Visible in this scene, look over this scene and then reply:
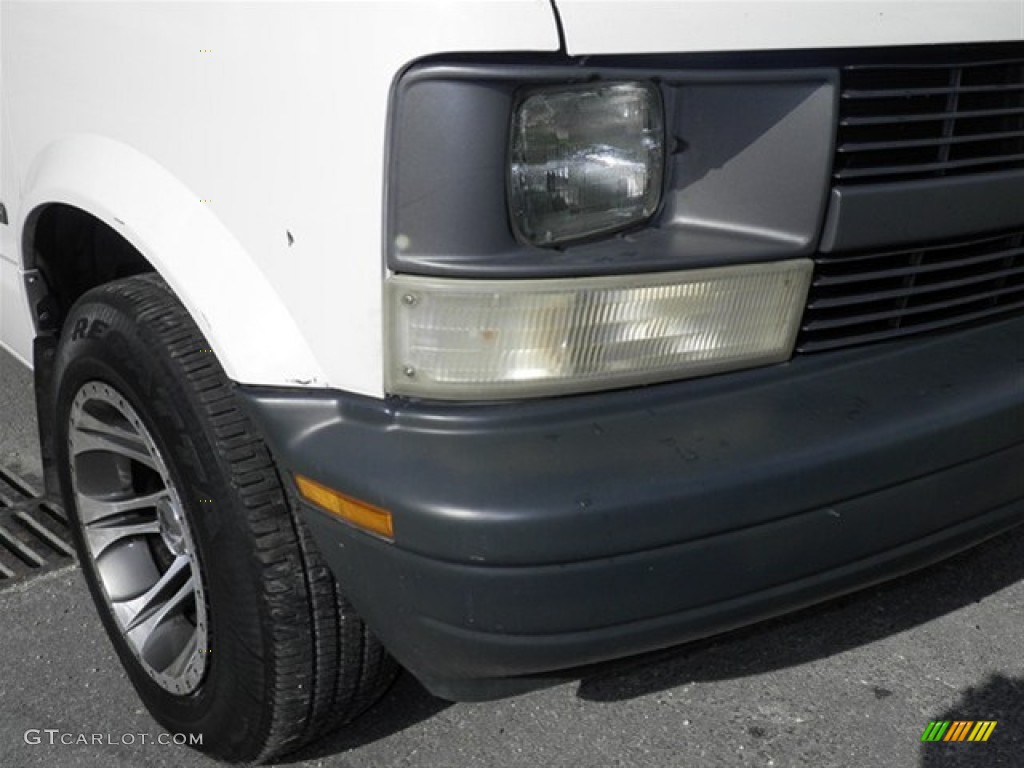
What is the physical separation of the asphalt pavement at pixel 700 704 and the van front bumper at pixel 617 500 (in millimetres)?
372

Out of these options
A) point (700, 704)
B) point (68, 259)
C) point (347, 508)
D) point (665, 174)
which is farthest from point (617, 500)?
point (68, 259)

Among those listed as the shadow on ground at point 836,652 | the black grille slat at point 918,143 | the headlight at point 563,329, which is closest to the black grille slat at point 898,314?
the headlight at point 563,329

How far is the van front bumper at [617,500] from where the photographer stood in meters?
1.62

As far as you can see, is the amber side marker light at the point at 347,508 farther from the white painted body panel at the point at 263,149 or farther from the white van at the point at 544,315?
the white painted body panel at the point at 263,149

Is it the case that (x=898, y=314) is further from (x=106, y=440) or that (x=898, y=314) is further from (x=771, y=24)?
(x=106, y=440)

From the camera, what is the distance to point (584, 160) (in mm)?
1709

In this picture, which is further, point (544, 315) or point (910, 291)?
point (910, 291)

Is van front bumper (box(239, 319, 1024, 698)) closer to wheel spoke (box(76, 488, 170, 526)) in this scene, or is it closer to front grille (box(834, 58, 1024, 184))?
front grille (box(834, 58, 1024, 184))

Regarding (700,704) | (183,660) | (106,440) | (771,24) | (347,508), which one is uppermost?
(771,24)

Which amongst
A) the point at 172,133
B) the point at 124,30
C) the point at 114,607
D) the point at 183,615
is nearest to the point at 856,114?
the point at 172,133

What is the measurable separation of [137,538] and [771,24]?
1631mm

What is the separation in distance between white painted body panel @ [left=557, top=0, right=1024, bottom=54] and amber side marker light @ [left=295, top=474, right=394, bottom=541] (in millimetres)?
678

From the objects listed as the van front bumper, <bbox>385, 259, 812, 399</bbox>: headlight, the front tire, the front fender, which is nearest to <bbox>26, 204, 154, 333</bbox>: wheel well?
the front tire

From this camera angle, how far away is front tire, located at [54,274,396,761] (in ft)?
6.30
